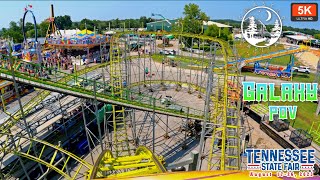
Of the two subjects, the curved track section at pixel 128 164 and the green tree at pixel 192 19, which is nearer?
the curved track section at pixel 128 164

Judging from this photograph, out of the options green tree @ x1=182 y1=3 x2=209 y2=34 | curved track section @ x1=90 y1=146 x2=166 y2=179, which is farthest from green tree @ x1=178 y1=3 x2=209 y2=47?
curved track section @ x1=90 y1=146 x2=166 y2=179

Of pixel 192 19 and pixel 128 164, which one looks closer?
pixel 128 164

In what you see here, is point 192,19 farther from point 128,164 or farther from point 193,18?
point 128,164

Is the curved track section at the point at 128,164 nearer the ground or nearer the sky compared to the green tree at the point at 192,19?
nearer the ground

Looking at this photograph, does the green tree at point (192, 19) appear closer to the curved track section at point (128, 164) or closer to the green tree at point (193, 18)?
the green tree at point (193, 18)

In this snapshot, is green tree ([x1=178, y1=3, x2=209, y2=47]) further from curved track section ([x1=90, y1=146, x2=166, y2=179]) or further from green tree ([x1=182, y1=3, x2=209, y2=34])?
curved track section ([x1=90, y1=146, x2=166, y2=179])

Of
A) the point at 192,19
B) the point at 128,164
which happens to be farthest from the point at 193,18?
the point at 128,164

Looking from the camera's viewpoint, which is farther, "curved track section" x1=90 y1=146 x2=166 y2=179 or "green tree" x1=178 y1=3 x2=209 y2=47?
"green tree" x1=178 y1=3 x2=209 y2=47

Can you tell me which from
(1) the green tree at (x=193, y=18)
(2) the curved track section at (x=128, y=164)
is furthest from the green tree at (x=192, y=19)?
(2) the curved track section at (x=128, y=164)

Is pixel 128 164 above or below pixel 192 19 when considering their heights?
below

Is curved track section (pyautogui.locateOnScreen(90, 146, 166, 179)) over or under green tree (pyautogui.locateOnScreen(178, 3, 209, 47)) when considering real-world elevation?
under

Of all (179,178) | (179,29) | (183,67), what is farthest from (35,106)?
(179,29)

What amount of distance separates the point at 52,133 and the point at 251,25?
38359 mm

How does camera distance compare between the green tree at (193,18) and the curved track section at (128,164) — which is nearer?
the curved track section at (128,164)
